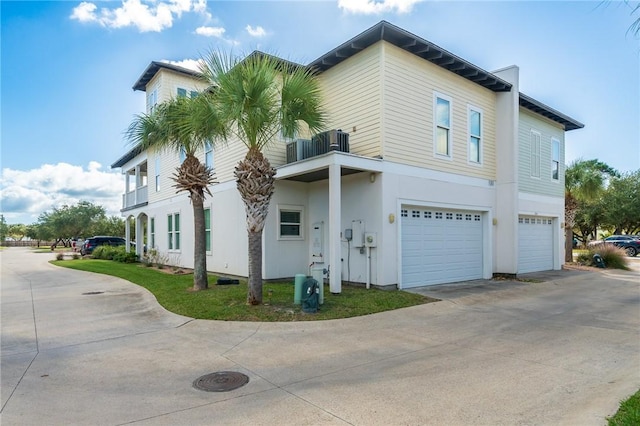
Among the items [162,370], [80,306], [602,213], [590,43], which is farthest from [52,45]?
[602,213]

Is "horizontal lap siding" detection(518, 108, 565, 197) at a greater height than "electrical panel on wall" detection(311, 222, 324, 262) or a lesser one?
greater

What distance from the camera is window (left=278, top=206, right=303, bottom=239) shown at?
13016 millimetres

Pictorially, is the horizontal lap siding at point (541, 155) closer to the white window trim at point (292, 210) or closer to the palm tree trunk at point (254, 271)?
the white window trim at point (292, 210)

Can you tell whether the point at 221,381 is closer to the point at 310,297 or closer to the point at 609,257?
the point at 310,297

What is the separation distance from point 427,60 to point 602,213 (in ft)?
117

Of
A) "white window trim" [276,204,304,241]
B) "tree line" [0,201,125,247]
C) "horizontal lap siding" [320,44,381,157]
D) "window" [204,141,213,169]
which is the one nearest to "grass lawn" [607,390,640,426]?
"horizontal lap siding" [320,44,381,157]

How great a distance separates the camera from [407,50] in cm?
1148

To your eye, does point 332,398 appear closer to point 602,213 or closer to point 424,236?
point 424,236

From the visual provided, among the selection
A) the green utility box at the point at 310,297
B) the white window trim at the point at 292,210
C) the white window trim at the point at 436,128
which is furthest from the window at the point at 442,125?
the green utility box at the point at 310,297

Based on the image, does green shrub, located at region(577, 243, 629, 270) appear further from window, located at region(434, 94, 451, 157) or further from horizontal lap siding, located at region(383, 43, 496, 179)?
window, located at region(434, 94, 451, 157)

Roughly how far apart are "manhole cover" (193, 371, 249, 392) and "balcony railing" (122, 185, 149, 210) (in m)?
19.4

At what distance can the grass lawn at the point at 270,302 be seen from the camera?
8.02 metres

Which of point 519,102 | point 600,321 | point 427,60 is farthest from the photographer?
point 519,102

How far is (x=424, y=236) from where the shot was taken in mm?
12125
